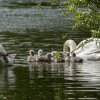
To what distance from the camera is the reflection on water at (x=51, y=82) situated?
23062 millimetres

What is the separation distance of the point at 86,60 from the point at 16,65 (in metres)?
4.22

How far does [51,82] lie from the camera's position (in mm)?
26500

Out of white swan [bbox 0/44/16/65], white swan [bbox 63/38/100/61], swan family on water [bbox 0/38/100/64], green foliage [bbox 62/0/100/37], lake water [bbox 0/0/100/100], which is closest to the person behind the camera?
lake water [bbox 0/0/100/100]

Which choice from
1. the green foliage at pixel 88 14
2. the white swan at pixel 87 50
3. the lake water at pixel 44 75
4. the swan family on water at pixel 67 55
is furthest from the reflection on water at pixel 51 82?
the white swan at pixel 87 50

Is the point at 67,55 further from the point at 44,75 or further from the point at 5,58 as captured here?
the point at 44,75

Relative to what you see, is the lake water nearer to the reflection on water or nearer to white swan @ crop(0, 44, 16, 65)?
the reflection on water

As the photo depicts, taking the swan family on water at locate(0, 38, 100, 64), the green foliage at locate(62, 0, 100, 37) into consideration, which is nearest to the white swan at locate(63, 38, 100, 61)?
the swan family on water at locate(0, 38, 100, 64)

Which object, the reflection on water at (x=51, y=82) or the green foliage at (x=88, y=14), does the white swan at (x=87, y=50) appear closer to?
the reflection on water at (x=51, y=82)

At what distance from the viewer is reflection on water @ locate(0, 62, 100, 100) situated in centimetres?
2306

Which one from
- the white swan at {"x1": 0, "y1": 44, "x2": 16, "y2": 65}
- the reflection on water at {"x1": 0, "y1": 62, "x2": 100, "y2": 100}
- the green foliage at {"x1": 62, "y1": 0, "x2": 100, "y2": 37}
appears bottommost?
the reflection on water at {"x1": 0, "y1": 62, "x2": 100, "y2": 100}

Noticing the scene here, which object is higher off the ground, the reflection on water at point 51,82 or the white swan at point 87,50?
the white swan at point 87,50

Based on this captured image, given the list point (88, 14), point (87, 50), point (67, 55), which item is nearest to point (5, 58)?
point (67, 55)

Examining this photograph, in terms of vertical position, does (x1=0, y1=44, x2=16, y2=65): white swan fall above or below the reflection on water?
above

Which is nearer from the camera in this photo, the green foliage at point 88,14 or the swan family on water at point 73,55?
the green foliage at point 88,14
